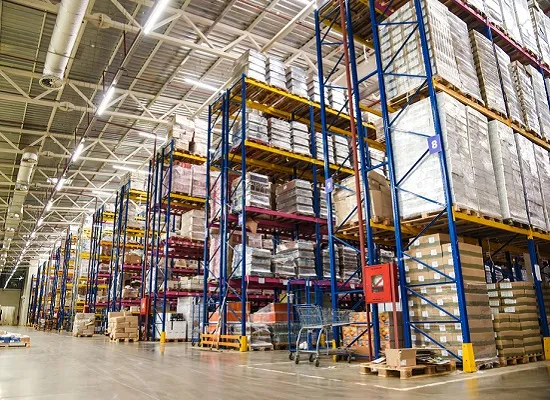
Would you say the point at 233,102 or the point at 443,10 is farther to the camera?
the point at 233,102

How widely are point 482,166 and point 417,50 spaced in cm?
228

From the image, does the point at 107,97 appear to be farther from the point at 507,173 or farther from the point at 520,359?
the point at 520,359

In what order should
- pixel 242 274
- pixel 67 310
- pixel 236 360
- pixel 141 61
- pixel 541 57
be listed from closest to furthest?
pixel 236 360, pixel 242 274, pixel 541 57, pixel 141 61, pixel 67 310

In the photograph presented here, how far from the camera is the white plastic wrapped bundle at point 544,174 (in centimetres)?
866

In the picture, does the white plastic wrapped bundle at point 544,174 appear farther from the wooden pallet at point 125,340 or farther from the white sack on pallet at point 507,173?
the wooden pallet at point 125,340

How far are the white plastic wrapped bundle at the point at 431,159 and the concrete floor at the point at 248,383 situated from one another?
2.51 meters

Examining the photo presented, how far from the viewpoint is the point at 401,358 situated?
5.07m

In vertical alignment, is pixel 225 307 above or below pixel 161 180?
below

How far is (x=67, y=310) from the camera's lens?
28281 mm

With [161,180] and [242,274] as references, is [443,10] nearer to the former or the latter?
[242,274]

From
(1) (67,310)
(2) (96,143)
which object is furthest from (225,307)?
(1) (67,310)

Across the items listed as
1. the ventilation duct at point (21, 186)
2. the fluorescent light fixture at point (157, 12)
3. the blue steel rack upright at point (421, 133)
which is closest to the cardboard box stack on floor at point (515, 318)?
the blue steel rack upright at point (421, 133)

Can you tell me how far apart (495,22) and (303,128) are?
5301 millimetres

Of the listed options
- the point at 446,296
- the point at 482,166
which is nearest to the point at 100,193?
the point at 482,166
